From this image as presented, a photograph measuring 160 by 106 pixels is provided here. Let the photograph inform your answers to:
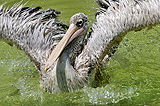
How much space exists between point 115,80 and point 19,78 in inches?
83.3

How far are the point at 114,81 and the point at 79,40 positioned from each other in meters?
1.12

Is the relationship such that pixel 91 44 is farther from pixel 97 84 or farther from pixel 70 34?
pixel 97 84

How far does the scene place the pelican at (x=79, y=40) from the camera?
4406 mm

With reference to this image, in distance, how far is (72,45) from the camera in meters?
4.55

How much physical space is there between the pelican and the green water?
8.6 inches

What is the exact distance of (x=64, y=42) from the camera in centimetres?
433

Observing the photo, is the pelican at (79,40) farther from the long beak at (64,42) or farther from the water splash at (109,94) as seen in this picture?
the water splash at (109,94)

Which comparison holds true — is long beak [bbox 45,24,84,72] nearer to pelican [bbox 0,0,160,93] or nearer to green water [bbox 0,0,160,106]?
pelican [bbox 0,0,160,93]

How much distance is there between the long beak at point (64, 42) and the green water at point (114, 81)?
697mm

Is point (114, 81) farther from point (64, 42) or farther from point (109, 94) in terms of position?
point (64, 42)

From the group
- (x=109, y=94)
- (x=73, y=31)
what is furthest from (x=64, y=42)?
(x=109, y=94)

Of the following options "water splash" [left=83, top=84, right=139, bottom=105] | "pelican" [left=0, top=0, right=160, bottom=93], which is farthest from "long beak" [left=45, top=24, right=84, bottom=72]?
"water splash" [left=83, top=84, right=139, bottom=105]

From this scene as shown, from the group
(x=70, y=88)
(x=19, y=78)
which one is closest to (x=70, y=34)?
(x=70, y=88)

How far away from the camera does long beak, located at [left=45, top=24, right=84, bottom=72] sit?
4223mm
